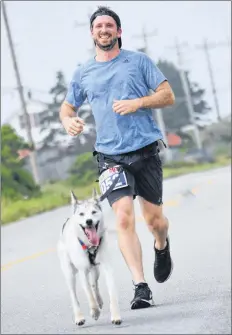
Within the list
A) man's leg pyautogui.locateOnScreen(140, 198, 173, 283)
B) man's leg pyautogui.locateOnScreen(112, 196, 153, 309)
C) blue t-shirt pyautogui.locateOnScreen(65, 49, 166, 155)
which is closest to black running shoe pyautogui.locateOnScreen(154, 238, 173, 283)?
man's leg pyautogui.locateOnScreen(140, 198, 173, 283)

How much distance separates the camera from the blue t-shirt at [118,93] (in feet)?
4.24

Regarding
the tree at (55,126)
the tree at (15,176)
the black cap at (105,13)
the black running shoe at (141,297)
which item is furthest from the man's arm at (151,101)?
the tree at (15,176)

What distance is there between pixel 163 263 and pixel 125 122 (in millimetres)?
325

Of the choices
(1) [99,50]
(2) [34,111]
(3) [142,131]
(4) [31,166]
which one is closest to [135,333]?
(3) [142,131]

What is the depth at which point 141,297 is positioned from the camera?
1.42m

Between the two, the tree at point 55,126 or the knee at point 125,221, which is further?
the tree at point 55,126

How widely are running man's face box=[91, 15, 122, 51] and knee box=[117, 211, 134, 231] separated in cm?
23

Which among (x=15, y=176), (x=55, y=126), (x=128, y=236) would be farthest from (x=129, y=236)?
(x=15, y=176)

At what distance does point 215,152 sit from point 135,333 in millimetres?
1215

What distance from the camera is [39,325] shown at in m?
1.95

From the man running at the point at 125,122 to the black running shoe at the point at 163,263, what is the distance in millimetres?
86

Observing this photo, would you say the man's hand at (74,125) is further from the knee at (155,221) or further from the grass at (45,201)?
the grass at (45,201)

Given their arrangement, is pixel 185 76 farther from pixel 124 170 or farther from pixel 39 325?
pixel 124 170

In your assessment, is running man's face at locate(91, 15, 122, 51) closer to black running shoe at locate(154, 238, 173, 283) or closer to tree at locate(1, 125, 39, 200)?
black running shoe at locate(154, 238, 173, 283)
